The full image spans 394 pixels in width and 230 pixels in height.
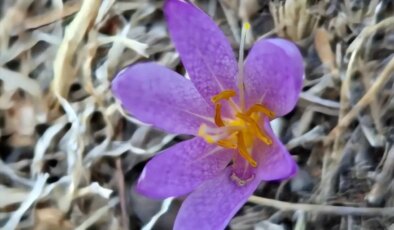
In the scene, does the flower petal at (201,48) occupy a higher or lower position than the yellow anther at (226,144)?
higher

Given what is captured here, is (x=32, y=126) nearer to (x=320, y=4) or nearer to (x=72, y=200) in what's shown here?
(x=72, y=200)

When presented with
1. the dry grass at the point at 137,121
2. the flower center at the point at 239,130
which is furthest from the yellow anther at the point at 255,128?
the dry grass at the point at 137,121

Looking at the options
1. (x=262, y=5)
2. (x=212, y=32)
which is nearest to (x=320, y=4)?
(x=262, y=5)

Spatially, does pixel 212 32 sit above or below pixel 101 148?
above

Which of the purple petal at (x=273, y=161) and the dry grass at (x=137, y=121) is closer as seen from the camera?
the purple petal at (x=273, y=161)

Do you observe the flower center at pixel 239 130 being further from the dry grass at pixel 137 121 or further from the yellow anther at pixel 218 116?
the dry grass at pixel 137 121
